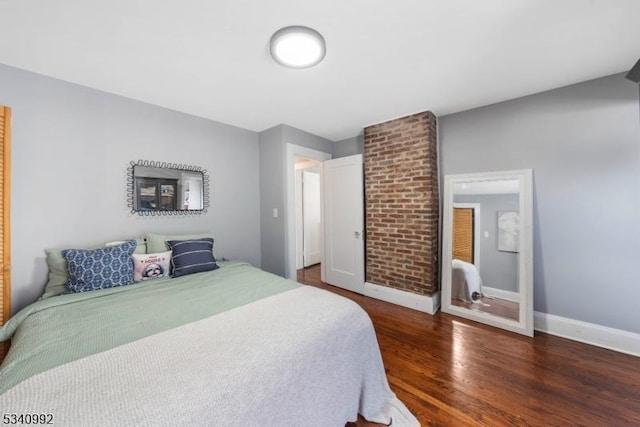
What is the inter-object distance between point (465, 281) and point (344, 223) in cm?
171

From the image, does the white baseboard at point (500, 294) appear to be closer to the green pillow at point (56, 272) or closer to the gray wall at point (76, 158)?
the gray wall at point (76, 158)

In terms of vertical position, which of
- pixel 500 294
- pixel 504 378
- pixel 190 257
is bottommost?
pixel 504 378

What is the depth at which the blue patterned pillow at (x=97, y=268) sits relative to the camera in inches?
69.5

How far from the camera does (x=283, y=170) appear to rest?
10.2 feet

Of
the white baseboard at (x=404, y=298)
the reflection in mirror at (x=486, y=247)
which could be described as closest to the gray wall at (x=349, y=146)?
the reflection in mirror at (x=486, y=247)

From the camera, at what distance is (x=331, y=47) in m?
1.64

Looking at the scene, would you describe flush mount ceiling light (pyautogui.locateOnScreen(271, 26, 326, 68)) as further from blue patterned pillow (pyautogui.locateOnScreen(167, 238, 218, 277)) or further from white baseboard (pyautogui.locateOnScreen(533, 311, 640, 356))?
white baseboard (pyautogui.locateOnScreen(533, 311, 640, 356))

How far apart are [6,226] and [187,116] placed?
1803 millimetres

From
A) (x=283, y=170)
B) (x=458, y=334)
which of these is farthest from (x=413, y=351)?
(x=283, y=170)

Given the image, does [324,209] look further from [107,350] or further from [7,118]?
[7,118]

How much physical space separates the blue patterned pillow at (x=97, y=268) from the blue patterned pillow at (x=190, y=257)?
0.34m

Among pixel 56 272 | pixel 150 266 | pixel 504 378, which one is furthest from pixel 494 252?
pixel 56 272

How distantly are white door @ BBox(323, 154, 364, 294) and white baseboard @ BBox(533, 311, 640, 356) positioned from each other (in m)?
1.97

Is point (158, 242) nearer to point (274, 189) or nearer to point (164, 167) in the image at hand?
point (164, 167)
